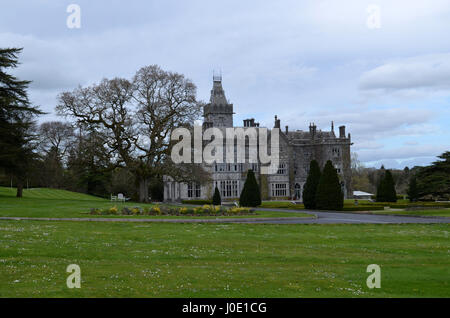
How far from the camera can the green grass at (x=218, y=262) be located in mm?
9923

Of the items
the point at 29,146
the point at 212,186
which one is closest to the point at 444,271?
the point at 29,146

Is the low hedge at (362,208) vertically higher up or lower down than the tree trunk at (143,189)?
lower down

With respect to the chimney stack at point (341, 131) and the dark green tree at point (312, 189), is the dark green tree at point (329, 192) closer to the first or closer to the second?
the dark green tree at point (312, 189)

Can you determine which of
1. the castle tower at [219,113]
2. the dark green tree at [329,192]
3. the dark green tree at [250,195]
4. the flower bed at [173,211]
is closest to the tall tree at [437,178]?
the dark green tree at [329,192]

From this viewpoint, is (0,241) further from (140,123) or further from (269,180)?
(269,180)

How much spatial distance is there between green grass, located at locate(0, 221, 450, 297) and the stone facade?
4988cm

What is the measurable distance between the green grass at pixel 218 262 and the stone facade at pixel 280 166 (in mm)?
49884

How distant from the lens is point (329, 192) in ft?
147

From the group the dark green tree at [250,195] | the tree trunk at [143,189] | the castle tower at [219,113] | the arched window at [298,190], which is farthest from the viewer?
the castle tower at [219,113]

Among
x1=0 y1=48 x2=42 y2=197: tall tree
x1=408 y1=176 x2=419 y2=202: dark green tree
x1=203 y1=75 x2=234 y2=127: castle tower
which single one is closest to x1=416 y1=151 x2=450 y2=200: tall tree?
x1=408 y1=176 x2=419 y2=202: dark green tree

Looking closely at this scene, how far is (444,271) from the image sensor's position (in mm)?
12344

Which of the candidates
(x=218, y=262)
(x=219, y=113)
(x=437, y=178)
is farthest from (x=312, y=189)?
(x=218, y=262)

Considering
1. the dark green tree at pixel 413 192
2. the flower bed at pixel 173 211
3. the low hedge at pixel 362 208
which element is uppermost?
the dark green tree at pixel 413 192

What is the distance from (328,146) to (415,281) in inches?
2636
